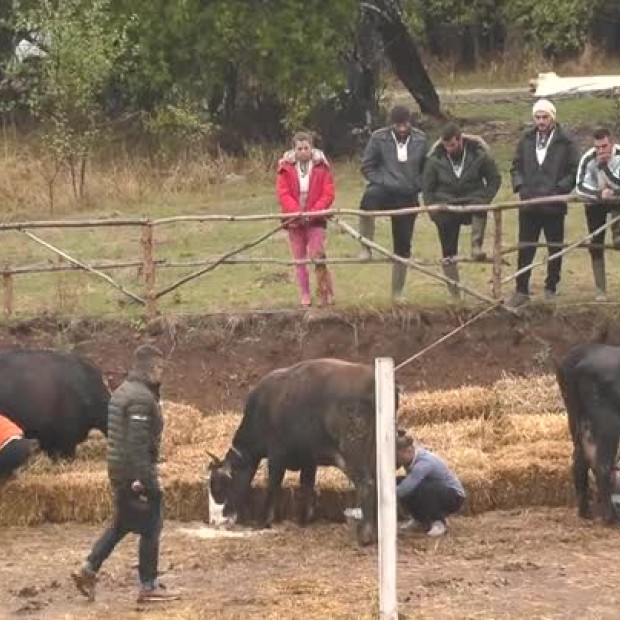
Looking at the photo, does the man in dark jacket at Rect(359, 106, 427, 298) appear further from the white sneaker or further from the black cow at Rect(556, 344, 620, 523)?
the white sneaker

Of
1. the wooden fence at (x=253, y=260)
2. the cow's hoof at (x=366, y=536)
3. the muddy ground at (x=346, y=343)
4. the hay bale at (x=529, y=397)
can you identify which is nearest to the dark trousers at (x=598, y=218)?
the wooden fence at (x=253, y=260)

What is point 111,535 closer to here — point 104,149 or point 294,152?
point 294,152

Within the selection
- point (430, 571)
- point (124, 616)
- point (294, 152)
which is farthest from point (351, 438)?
point (294, 152)

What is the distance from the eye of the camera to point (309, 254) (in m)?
21.2

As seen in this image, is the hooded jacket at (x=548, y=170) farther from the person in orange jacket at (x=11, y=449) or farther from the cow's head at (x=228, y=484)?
the person in orange jacket at (x=11, y=449)

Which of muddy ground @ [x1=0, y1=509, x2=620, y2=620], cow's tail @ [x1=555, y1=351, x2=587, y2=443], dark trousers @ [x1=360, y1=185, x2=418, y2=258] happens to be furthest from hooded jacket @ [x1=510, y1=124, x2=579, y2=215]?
muddy ground @ [x1=0, y1=509, x2=620, y2=620]

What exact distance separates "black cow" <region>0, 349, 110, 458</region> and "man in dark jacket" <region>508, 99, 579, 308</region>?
222 inches

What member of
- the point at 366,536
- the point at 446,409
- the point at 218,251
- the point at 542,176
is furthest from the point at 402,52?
the point at 366,536

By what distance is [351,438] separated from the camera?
1481 cm

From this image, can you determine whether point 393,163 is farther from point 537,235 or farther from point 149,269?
point 149,269

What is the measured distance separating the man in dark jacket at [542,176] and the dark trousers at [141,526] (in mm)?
8382

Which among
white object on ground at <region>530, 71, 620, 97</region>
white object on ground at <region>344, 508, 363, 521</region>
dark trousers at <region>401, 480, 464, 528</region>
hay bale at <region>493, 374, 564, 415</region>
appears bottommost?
white object on ground at <region>344, 508, 363, 521</region>

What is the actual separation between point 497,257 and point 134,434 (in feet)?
27.8

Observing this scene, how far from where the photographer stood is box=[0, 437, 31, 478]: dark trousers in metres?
15.7
